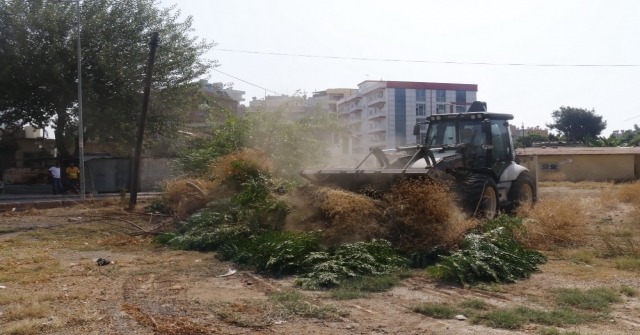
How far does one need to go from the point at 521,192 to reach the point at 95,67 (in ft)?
71.6

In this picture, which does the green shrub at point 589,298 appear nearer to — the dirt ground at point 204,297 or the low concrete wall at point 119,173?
the dirt ground at point 204,297

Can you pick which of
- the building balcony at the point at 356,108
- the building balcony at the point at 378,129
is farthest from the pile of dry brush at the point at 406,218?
the building balcony at the point at 356,108

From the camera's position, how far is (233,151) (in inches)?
695

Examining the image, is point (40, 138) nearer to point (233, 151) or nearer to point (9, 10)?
point (9, 10)

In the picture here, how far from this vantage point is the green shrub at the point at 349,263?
8.39 meters

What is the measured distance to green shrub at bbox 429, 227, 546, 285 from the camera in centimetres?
834

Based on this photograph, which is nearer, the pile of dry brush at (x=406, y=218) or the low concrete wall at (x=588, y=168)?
the pile of dry brush at (x=406, y=218)

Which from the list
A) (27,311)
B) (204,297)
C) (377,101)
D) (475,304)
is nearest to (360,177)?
(204,297)

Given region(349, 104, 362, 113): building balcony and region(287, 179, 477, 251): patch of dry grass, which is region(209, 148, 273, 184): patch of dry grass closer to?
region(287, 179, 477, 251): patch of dry grass

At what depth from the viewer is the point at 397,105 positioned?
54062 millimetres

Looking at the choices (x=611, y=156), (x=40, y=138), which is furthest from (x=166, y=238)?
(x=611, y=156)

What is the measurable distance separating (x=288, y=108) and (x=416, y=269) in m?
13.4

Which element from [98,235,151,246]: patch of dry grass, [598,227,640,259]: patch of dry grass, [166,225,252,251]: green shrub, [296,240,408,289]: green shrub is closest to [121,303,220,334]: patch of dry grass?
[296,240,408,289]: green shrub

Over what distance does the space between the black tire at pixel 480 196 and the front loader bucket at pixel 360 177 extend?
1431 millimetres
